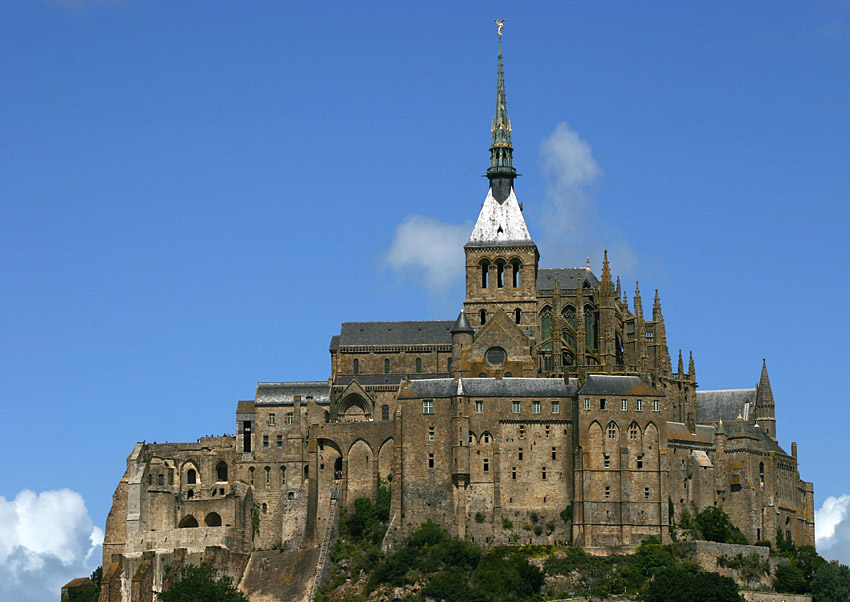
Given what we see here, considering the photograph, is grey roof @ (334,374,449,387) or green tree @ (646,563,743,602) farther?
grey roof @ (334,374,449,387)

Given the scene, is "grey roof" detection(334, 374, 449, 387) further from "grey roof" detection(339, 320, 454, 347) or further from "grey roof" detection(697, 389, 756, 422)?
"grey roof" detection(697, 389, 756, 422)

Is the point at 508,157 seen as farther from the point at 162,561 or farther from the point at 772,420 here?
the point at 162,561

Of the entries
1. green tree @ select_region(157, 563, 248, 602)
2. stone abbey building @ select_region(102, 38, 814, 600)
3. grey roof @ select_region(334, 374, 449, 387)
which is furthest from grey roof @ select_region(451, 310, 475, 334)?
green tree @ select_region(157, 563, 248, 602)

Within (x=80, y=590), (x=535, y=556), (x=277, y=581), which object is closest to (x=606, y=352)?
(x=535, y=556)

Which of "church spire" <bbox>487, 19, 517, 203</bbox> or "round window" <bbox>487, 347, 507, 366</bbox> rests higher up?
"church spire" <bbox>487, 19, 517, 203</bbox>

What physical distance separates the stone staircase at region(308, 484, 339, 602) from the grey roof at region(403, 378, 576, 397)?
10649 millimetres

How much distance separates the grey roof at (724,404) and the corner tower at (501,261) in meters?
17.3

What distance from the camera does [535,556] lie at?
466ft

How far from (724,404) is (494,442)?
26.7m

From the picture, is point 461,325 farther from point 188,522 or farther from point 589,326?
point 188,522

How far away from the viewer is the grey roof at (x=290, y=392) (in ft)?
514

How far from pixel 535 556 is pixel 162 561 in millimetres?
30981

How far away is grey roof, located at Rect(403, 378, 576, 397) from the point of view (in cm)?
14738

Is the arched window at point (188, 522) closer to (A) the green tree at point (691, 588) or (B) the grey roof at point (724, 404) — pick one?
(A) the green tree at point (691, 588)
